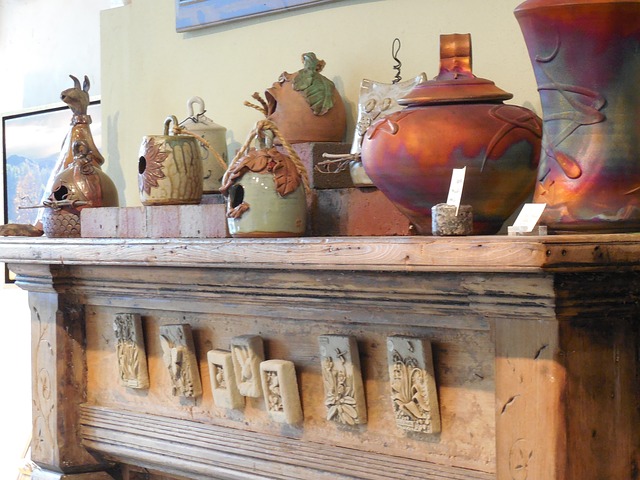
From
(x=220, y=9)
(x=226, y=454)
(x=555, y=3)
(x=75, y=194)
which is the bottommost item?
(x=226, y=454)

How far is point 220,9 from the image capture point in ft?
7.16

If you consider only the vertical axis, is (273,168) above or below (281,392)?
above

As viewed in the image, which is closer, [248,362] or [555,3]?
[555,3]

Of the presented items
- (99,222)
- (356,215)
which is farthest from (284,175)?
(99,222)

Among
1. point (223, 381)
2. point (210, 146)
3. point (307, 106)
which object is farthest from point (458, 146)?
point (210, 146)

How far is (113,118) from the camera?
2.46 m

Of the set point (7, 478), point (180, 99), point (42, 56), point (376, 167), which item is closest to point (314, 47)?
point (180, 99)

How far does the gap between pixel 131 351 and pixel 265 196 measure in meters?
0.53

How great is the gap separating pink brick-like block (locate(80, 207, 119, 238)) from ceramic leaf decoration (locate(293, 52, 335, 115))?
417 millimetres

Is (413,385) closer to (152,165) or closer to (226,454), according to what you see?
(226,454)

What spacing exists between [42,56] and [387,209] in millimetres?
2052

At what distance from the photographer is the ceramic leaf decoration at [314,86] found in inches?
72.7

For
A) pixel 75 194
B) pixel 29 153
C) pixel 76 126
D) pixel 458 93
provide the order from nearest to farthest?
1. pixel 458 93
2. pixel 75 194
3. pixel 76 126
4. pixel 29 153

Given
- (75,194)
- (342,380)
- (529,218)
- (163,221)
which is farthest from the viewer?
(75,194)
